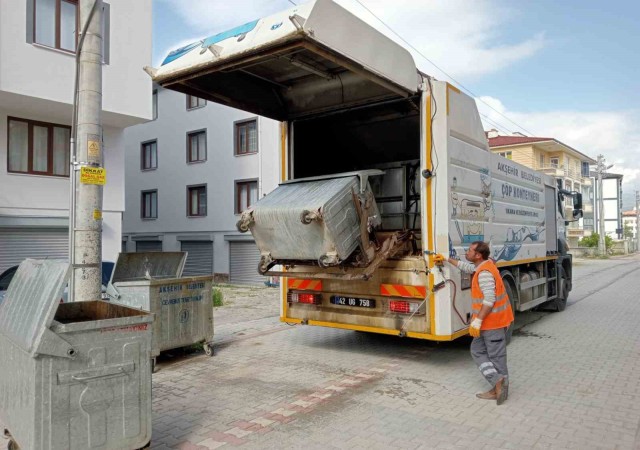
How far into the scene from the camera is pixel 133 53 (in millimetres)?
13289

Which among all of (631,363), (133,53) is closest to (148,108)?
(133,53)

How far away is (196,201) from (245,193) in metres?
3.10

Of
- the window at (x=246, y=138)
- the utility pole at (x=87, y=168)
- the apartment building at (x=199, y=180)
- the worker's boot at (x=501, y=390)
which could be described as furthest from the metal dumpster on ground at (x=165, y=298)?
the window at (x=246, y=138)

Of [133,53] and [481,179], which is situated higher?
[133,53]

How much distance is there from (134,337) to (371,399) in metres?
2.54

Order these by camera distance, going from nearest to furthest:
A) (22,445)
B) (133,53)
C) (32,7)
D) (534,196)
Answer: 1. (22,445)
2. (534,196)
3. (32,7)
4. (133,53)

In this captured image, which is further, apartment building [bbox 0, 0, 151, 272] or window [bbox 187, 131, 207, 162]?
window [bbox 187, 131, 207, 162]

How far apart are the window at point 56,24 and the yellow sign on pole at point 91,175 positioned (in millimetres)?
7701

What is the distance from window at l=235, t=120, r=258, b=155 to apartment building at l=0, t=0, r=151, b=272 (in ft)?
23.8

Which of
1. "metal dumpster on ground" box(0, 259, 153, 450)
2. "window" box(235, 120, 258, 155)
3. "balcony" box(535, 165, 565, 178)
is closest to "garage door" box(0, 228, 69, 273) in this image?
"window" box(235, 120, 258, 155)

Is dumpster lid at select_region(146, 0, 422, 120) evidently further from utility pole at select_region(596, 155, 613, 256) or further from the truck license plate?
utility pole at select_region(596, 155, 613, 256)

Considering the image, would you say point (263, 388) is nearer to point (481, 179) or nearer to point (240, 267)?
point (481, 179)

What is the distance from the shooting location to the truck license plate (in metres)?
6.37

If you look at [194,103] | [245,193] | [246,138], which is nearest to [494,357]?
[245,193]
